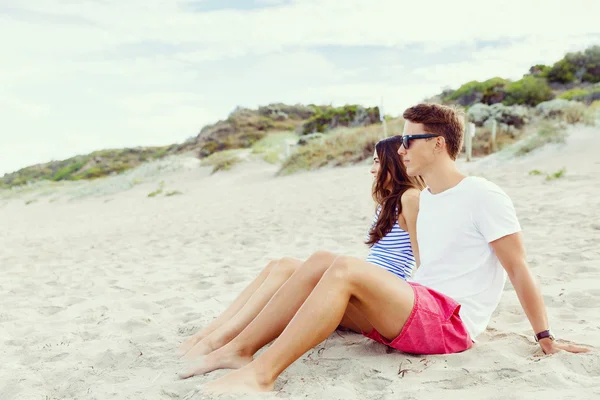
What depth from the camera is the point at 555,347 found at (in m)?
2.45

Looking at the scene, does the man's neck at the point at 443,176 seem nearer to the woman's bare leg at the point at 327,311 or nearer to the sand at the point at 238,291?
the woman's bare leg at the point at 327,311

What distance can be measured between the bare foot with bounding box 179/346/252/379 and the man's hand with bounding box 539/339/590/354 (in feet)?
4.23

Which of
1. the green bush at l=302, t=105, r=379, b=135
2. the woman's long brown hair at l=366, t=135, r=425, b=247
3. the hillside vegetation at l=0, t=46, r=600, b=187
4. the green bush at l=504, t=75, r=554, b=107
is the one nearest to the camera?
the woman's long brown hair at l=366, t=135, r=425, b=247

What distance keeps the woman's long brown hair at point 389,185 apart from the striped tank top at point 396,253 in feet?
0.13

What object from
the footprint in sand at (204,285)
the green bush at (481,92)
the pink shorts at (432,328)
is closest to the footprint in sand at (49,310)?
the footprint in sand at (204,285)

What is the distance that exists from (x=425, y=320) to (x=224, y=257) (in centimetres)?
372

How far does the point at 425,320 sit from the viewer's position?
8.16ft

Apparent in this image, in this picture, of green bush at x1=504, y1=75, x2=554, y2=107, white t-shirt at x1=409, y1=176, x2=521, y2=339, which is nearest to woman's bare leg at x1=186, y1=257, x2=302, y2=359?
white t-shirt at x1=409, y1=176, x2=521, y2=339

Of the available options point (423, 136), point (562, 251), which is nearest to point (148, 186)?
point (562, 251)

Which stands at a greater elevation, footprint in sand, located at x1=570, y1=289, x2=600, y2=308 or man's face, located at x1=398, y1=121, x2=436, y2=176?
man's face, located at x1=398, y1=121, x2=436, y2=176

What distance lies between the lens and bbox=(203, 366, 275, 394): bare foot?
2.28 m

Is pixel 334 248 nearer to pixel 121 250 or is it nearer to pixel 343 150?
pixel 121 250

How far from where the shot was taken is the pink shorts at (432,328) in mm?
2471

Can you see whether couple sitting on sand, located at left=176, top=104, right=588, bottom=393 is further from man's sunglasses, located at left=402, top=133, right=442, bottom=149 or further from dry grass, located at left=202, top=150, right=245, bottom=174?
dry grass, located at left=202, top=150, right=245, bottom=174
